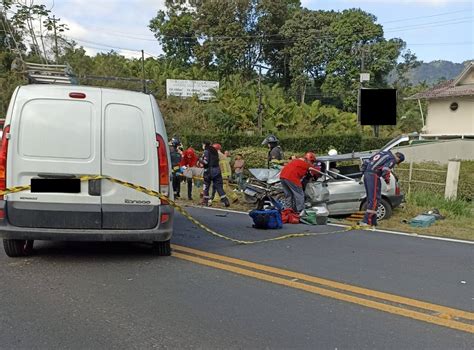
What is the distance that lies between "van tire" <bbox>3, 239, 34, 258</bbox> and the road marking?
1797 millimetres

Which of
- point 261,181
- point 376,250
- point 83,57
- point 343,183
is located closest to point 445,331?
point 376,250

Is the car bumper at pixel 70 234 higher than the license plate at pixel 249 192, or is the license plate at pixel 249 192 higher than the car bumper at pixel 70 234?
the car bumper at pixel 70 234

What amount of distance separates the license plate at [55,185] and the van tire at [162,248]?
4.06 feet

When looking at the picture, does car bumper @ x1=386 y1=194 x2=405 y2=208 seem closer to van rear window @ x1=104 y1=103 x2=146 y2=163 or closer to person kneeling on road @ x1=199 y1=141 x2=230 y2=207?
person kneeling on road @ x1=199 y1=141 x2=230 y2=207

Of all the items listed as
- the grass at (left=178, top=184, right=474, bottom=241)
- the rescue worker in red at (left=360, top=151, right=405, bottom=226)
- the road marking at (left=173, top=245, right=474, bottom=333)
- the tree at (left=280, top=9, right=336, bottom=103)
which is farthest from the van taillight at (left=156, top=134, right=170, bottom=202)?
the tree at (left=280, top=9, right=336, bottom=103)

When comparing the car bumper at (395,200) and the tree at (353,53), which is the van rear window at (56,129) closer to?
the car bumper at (395,200)

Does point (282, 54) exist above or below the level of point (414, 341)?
above

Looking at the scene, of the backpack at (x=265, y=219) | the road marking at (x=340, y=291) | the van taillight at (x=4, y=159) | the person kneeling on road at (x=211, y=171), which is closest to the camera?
the road marking at (x=340, y=291)

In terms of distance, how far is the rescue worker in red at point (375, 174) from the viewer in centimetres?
989

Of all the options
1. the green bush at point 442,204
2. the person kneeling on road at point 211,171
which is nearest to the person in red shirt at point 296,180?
the person kneeling on road at point 211,171

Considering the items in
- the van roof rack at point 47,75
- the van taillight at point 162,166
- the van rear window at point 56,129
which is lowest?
the van taillight at point 162,166

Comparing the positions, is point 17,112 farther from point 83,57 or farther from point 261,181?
point 83,57

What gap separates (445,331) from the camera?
13.4 ft

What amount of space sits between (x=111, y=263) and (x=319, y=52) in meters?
47.1
